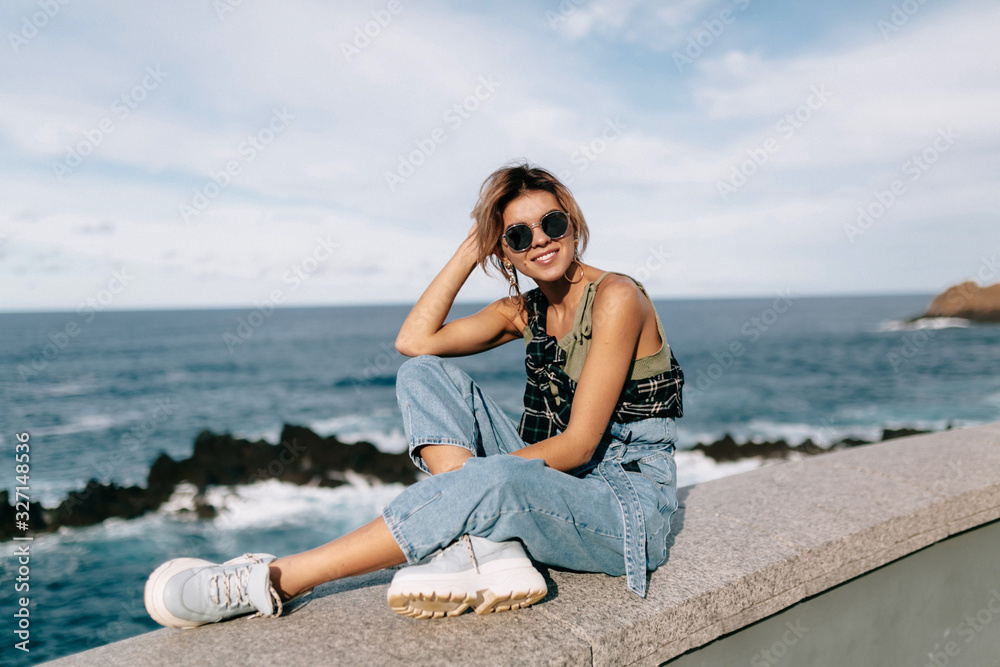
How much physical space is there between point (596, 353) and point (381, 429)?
22.4 metres

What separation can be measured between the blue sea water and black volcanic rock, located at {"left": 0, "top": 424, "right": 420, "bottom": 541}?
0.45 meters

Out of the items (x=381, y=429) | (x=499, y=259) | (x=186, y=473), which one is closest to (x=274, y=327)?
(x=381, y=429)

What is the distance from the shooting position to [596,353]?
2.36 m

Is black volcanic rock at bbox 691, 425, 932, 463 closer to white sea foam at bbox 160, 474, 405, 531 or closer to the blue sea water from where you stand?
the blue sea water

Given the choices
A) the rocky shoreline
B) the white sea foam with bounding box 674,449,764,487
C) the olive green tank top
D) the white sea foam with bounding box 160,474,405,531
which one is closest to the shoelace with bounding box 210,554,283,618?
the olive green tank top

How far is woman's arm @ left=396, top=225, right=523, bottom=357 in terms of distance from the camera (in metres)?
3.04

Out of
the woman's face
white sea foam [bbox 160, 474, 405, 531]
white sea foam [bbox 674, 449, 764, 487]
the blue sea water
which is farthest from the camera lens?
white sea foam [bbox 674, 449, 764, 487]

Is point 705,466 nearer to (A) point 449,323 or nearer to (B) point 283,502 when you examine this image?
(B) point 283,502

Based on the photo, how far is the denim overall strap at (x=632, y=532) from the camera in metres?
2.11

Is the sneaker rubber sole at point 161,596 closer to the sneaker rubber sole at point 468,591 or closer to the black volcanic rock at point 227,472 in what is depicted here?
the sneaker rubber sole at point 468,591

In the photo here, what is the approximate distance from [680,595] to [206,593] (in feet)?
5.04

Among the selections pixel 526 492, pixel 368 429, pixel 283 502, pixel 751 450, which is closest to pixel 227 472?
pixel 283 502

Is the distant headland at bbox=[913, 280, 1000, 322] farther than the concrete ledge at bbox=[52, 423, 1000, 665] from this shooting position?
Yes

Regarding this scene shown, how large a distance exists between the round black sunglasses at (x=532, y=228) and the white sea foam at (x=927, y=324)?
221 feet
